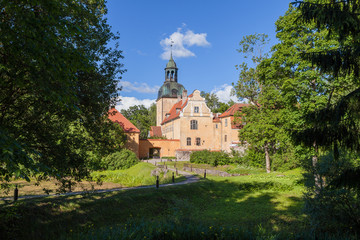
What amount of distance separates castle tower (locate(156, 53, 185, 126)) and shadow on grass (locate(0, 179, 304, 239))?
45594mm

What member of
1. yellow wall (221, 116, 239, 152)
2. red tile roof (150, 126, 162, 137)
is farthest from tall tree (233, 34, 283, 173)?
red tile roof (150, 126, 162, 137)

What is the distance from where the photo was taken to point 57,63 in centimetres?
636

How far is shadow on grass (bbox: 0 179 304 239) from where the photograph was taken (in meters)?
9.39

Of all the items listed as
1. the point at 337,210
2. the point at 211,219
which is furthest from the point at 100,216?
the point at 337,210

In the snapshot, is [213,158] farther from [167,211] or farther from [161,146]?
[167,211]

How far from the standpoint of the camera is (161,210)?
14.0 meters

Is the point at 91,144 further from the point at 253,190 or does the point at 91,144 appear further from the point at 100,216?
the point at 253,190

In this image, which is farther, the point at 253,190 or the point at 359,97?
the point at 253,190

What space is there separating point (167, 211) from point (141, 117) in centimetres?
6056

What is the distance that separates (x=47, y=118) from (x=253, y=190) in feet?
48.0

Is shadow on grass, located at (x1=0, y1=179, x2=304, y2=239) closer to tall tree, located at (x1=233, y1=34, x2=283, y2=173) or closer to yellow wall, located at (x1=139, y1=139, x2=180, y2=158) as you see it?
tall tree, located at (x1=233, y1=34, x2=283, y2=173)

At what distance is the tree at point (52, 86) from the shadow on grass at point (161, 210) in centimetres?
185

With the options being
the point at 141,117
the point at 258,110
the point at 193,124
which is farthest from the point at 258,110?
the point at 141,117

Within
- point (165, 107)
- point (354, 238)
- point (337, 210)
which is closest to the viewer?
point (354, 238)
